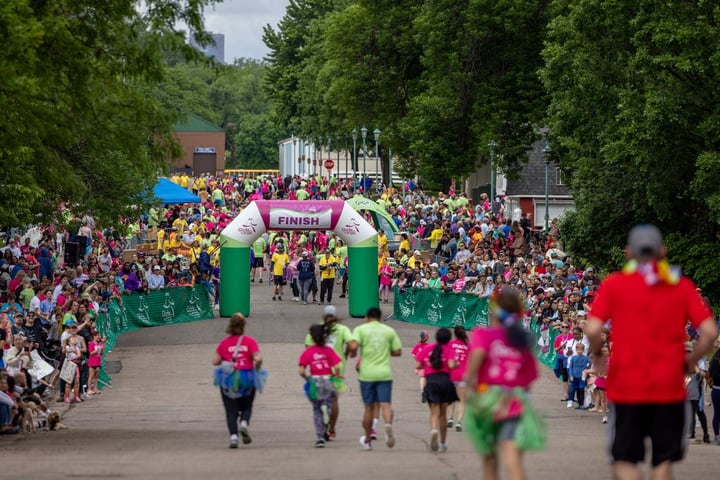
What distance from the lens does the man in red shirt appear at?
9398mm

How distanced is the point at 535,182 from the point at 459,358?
4780 centimetres

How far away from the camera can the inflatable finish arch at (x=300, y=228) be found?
36656mm

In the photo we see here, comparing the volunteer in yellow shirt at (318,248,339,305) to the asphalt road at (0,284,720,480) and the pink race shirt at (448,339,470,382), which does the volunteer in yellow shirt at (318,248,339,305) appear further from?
the pink race shirt at (448,339,470,382)

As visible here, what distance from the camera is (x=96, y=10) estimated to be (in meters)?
19.1

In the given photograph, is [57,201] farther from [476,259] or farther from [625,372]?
[625,372]

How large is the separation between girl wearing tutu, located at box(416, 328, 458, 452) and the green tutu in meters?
7.35

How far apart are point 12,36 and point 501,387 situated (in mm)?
9012

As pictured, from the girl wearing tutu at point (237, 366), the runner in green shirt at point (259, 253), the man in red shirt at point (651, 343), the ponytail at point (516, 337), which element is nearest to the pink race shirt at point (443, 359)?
the girl wearing tutu at point (237, 366)

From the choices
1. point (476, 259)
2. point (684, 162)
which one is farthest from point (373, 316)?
point (476, 259)

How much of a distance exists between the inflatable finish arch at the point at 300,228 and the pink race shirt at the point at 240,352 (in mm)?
19648

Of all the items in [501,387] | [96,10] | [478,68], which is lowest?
[501,387]

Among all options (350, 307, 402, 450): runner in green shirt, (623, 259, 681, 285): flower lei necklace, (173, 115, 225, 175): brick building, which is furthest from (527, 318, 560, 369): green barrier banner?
(173, 115, 225, 175): brick building

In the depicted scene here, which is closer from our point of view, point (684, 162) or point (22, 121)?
point (22, 121)

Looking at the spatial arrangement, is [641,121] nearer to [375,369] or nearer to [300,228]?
[300,228]
